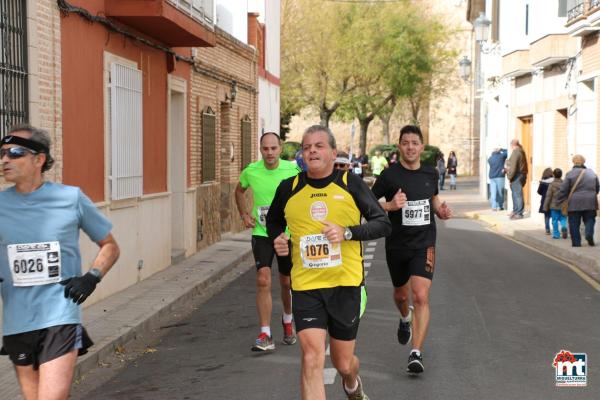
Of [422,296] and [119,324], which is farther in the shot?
[119,324]

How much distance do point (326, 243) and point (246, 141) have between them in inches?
707

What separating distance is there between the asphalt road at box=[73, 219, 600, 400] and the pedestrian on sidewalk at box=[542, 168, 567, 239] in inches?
212

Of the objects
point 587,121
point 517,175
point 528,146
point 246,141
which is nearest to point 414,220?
point 587,121

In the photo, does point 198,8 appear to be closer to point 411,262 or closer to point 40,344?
point 411,262

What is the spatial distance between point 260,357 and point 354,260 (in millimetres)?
2734

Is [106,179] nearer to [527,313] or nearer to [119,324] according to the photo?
[119,324]

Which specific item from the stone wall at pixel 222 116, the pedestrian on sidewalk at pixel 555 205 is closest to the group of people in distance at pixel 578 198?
the pedestrian on sidewalk at pixel 555 205

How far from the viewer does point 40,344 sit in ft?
15.4

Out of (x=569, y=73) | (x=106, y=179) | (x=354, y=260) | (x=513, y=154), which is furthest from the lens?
(x=513, y=154)

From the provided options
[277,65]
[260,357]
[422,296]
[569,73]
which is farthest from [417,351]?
[277,65]

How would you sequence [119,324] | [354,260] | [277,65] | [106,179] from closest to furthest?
[354,260] → [119,324] → [106,179] → [277,65]

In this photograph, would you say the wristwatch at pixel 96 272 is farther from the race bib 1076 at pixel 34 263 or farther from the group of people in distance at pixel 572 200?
the group of people in distance at pixel 572 200

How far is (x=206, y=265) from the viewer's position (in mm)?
15109

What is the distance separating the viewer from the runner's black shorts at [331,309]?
5707mm
